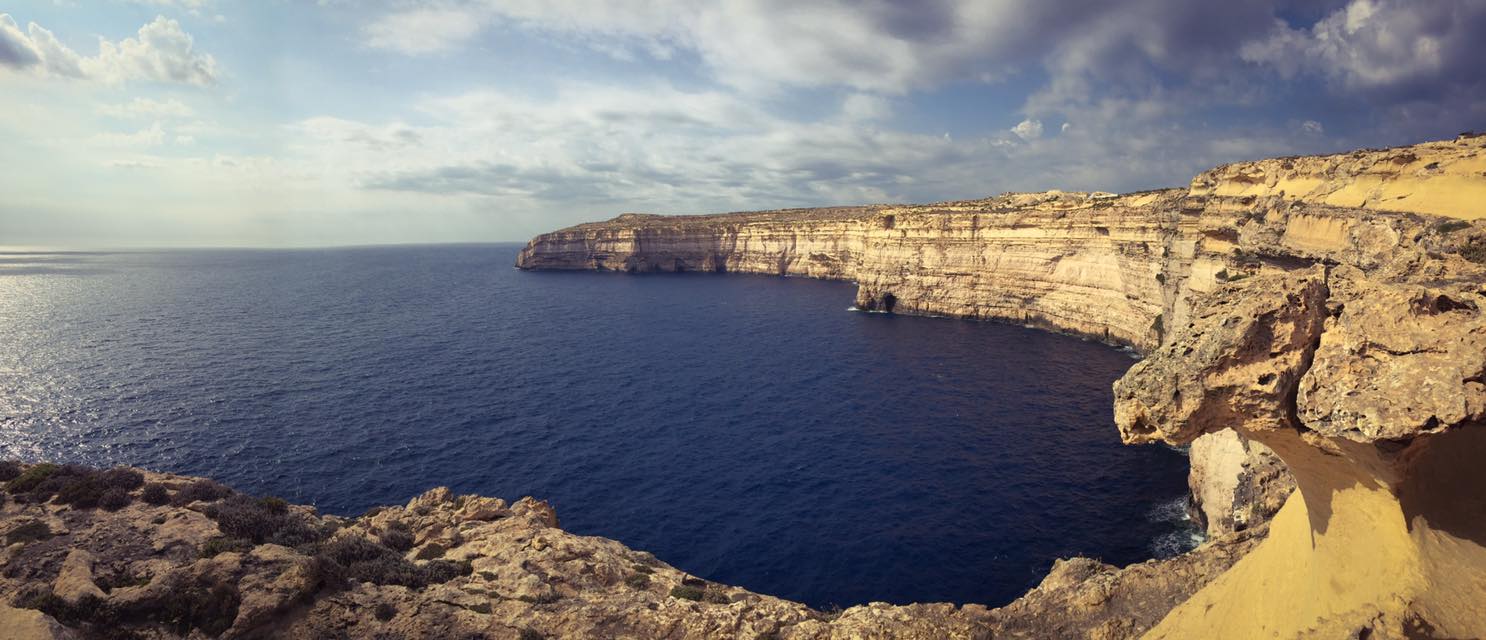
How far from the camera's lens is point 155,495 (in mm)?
19203

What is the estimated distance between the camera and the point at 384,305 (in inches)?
4186

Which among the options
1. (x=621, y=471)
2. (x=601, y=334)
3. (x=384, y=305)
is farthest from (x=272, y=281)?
(x=621, y=471)

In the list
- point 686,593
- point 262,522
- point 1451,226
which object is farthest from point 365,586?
point 1451,226

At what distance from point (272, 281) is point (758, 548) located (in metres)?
173

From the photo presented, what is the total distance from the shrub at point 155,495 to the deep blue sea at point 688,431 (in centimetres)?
1410

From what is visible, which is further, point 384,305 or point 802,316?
point 384,305

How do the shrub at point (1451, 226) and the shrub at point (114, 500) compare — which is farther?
the shrub at point (1451, 226)

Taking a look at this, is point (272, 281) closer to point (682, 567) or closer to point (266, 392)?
point (266, 392)

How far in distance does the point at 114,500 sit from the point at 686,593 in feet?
57.3

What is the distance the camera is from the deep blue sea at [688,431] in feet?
98.8

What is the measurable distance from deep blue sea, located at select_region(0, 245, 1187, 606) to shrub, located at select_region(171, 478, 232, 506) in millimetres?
12843

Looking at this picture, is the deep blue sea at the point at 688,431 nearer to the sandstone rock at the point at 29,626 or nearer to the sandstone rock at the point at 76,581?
the sandstone rock at the point at 76,581

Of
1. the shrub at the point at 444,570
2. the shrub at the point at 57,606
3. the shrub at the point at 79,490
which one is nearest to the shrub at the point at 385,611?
the shrub at the point at 444,570

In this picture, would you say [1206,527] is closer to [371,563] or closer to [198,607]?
[371,563]
